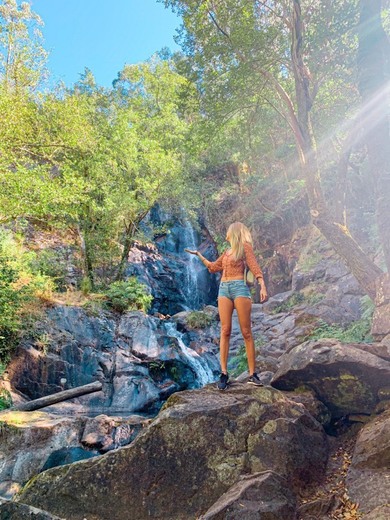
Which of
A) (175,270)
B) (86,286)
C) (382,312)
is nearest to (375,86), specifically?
(382,312)

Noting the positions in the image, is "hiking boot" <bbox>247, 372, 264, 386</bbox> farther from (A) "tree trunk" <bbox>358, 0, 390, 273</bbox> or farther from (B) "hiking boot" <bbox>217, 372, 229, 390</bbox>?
(A) "tree trunk" <bbox>358, 0, 390, 273</bbox>

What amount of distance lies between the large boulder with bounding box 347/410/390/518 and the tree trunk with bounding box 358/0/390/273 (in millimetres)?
4717

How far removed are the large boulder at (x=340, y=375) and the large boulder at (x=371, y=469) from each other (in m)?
0.66

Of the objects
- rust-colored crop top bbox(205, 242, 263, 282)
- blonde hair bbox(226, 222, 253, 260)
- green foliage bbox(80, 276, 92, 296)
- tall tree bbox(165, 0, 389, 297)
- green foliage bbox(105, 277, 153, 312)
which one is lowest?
rust-colored crop top bbox(205, 242, 263, 282)

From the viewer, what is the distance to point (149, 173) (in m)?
18.0

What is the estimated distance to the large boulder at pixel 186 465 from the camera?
3985mm

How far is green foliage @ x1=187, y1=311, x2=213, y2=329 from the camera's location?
18.3 metres

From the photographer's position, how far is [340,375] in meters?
5.47

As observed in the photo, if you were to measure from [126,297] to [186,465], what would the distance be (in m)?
12.1

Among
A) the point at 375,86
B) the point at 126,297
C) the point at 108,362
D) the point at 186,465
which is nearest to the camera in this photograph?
the point at 186,465

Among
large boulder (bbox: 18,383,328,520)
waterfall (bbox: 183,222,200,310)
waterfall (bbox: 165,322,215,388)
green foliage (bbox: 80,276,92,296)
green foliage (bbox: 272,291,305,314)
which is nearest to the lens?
large boulder (bbox: 18,383,328,520)

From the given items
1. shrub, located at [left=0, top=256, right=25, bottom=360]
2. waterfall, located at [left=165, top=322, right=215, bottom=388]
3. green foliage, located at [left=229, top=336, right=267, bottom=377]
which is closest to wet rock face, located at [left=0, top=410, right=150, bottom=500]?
shrub, located at [left=0, top=256, right=25, bottom=360]

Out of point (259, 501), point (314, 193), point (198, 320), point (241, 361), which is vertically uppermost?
point (314, 193)

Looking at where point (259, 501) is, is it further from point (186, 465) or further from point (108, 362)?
point (108, 362)
